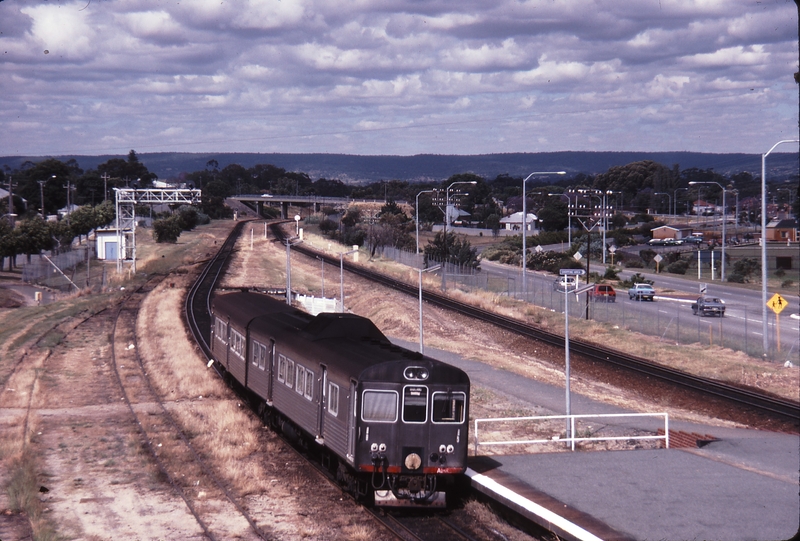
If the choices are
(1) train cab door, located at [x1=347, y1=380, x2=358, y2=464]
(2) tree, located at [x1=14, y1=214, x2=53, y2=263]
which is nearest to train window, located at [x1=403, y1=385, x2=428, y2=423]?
(1) train cab door, located at [x1=347, y1=380, x2=358, y2=464]

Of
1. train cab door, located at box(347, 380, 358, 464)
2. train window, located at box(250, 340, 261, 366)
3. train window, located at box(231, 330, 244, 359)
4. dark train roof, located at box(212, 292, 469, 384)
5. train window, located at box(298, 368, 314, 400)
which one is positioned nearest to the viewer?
train cab door, located at box(347, 380, 358, 464)

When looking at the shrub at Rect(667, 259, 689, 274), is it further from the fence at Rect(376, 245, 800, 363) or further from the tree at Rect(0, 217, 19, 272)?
the tree at Rect(0, 217, 19, 272)

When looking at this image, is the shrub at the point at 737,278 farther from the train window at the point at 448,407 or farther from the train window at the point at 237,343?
the train window at the point at 448,407

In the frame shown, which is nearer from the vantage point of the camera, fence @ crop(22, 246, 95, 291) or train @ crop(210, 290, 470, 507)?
train @ crop(210, 290, 470, 507)

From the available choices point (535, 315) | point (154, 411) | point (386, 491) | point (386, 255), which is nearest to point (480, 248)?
point (386, 255)

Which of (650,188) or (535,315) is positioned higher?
(650,188)

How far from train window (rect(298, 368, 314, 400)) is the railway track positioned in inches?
675

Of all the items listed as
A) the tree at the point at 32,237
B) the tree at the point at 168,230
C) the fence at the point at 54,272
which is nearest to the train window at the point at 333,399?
the fence at the point at 54,272

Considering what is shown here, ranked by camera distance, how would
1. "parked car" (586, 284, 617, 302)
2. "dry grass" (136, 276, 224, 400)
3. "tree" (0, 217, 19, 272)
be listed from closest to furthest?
"dry grass" (136, 276, 224, 400) → "parked car" (586, 284, 617, 302) → "tree" (0, 217, 19, 272)

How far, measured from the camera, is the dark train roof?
15797mm

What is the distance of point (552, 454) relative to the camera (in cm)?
1933

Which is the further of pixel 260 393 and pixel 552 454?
pixel 260 393

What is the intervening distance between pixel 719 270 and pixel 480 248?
42.0 meters

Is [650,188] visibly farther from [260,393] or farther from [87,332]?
[260,393]
